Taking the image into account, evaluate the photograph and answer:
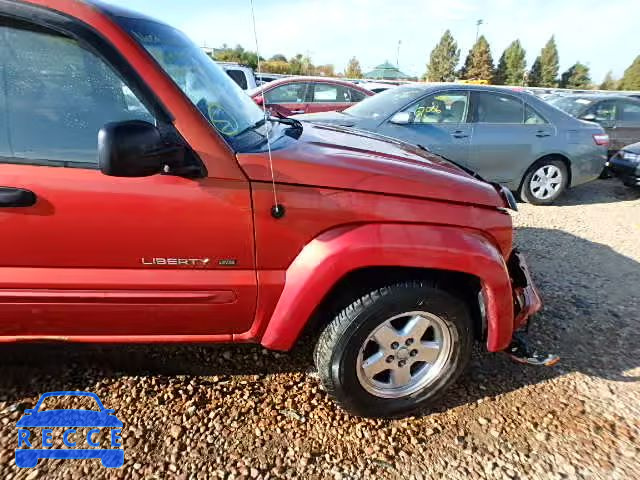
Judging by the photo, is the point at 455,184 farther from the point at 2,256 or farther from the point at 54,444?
the point at 54,444

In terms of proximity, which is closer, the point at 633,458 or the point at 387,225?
the point at 387,225

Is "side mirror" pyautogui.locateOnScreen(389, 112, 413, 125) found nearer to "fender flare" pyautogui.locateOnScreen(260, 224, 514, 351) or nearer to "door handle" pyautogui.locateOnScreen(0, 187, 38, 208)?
"fender flare" pyautogui.locateOnScreen(260, 224, 514, 351)

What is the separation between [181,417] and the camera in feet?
7.02

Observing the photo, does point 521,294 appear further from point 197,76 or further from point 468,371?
point 197,76

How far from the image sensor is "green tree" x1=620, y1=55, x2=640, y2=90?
122ft

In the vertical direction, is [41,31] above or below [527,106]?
above

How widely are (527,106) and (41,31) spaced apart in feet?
19.5

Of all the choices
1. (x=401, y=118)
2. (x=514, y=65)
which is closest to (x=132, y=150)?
(x=401, y=118)

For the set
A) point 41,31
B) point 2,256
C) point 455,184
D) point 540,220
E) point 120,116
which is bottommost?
point 540,220

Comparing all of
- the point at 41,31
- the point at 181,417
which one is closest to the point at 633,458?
the point at 181,417

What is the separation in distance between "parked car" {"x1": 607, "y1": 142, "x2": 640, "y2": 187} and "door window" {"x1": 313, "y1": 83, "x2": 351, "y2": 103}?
15.7 feet

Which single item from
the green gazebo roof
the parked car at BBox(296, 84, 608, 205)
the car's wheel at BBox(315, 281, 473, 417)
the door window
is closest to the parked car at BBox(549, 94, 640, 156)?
the parked car at BBox(296, 84, 608, 205)

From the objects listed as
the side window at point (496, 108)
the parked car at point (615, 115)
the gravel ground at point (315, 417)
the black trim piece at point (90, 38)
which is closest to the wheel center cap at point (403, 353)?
the gravel ground at point (315, 417)

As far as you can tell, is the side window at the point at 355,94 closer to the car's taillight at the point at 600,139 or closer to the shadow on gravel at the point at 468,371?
the car's taillight at the point at 600,139
